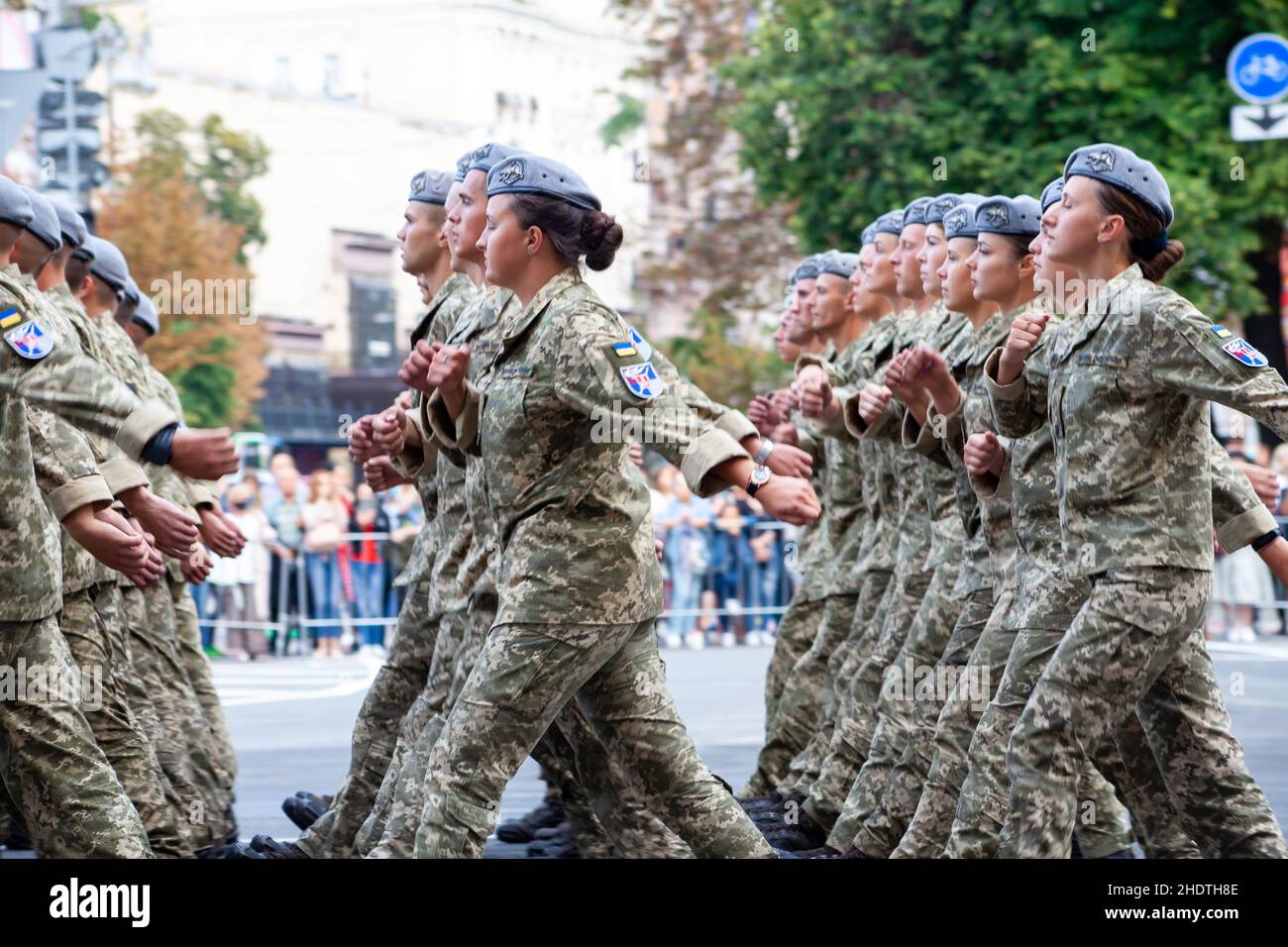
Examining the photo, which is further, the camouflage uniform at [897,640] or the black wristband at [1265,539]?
the camouflage uniform at [897,640]

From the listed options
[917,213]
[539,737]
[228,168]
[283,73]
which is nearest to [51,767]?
[539,737]

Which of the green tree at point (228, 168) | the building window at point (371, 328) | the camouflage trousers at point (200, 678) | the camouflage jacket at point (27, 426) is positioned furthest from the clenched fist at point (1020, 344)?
the building window at point (371, 328)

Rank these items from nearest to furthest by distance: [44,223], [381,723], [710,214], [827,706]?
[44,223]
[381,723]
[827,706]
[710,214]

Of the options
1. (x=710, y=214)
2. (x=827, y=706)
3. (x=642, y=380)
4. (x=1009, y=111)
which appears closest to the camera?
(x=642, y=380)

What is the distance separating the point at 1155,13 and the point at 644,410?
17.7 metres

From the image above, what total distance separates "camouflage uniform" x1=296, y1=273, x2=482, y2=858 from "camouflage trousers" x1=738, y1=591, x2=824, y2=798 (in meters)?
2.51

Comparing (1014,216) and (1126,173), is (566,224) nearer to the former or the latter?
(1126,173)

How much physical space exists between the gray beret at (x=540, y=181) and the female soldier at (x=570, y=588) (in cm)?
33

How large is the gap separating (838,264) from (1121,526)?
16.6ft

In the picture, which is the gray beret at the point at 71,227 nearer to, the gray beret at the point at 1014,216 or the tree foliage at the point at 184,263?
the gray beret at the point at 1014,216

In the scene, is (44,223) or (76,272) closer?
(44,223)

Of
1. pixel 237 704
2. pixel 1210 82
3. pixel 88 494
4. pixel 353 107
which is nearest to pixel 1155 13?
pixel 1210 82

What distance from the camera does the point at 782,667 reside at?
10.6 metres

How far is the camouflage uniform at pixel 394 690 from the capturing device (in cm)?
816
